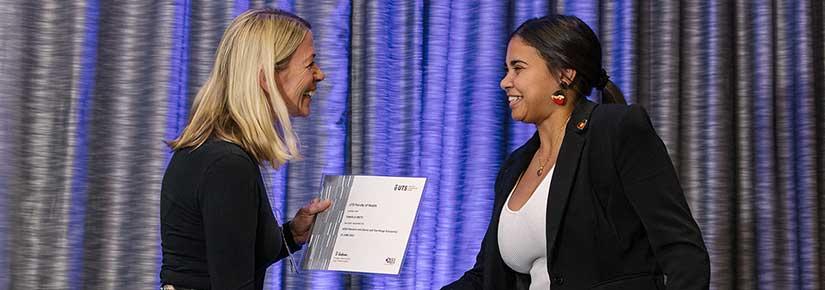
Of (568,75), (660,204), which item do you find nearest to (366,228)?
(568,75)

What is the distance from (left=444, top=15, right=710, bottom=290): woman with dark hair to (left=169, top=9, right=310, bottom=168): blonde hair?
1.89 ft

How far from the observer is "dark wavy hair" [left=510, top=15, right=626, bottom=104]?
7.65 feet

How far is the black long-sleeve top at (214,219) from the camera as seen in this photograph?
1.91 meters

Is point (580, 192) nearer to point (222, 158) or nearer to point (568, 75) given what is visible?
point (568, 75)

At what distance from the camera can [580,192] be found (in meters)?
2.18

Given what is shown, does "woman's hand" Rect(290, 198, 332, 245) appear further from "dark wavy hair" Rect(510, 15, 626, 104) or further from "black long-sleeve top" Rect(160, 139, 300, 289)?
"dark wavy hair" Rect(510, 15, 626, 104)

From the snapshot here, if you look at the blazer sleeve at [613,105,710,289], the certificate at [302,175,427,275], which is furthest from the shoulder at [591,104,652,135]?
the certificate at [302,175,427,275]

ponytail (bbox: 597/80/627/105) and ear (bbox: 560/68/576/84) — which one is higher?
ear (bbox: 560/68/576/84)

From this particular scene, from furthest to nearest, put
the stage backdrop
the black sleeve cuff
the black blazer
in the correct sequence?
1. the stage backdrop
2. the black sleeve cuff
3. the black blazer

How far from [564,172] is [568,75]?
27cm

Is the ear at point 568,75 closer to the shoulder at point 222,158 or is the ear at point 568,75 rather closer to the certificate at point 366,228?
the certificate at point 366,228

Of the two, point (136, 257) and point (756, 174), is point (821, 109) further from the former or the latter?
point (136, 257)

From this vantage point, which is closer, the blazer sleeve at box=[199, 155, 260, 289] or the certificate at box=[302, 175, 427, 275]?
the blazer sleeve at box=[199, 155, 260, 289]

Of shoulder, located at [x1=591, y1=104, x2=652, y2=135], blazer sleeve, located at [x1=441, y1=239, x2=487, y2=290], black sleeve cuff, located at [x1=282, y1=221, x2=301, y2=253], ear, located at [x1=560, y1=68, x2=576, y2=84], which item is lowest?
blazer sleeve, located at [x1=441, y1=239, x2=487, y2=290]
